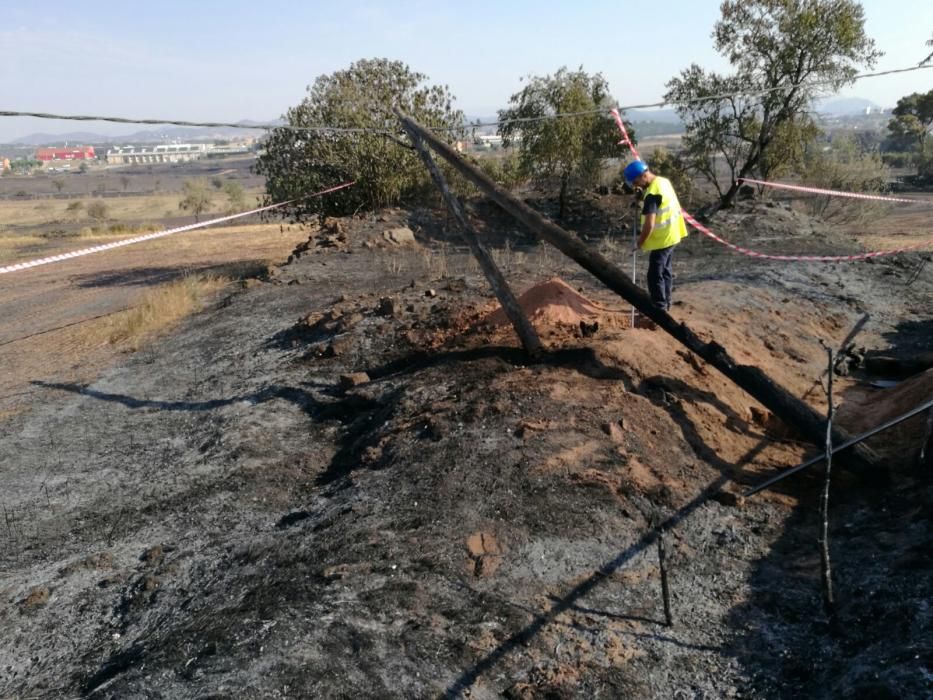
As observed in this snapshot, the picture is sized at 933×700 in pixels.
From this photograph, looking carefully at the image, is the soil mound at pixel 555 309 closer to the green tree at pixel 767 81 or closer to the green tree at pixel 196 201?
the green tree at pixel 767 81

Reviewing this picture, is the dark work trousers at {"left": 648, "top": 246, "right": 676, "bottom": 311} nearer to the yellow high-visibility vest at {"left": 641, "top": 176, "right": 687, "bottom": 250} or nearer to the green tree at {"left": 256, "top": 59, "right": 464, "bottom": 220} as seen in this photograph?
the yellow high-visibility vest at {"left": 641, "top": 176, "right": 687, "bottom": 250}

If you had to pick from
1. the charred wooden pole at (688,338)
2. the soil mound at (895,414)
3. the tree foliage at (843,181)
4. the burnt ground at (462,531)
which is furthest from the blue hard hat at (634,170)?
the tree foliage at (843,181)

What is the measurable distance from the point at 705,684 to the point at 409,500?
2.18 meters

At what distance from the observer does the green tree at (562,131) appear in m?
19.0

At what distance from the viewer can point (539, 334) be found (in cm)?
710

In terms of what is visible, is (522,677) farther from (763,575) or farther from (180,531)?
(180,531)

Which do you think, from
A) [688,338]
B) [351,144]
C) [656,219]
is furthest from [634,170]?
[351,144]

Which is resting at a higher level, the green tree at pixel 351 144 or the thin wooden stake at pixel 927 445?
the green tree at pixel 351 144

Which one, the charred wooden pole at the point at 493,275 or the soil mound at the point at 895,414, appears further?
the charred wooden pole at the point at 493,275

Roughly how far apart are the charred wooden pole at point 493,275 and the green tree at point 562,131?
12402mm

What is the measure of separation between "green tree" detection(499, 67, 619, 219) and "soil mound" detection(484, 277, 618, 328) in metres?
12.0

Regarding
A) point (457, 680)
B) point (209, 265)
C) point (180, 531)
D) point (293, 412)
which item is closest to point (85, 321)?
point (209, 265)

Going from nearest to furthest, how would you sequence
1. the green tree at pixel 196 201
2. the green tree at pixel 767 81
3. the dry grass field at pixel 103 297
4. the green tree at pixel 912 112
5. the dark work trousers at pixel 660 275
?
the dark work trousers at pixel 660 275
the dry grass field at pixel 103 297
the green tree at pixel 767 81
the green tree at pixel 912 112
the green tree at pixel 196 201

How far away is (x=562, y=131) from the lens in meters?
18.7
